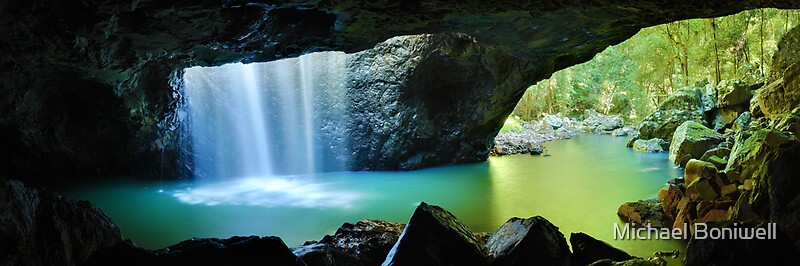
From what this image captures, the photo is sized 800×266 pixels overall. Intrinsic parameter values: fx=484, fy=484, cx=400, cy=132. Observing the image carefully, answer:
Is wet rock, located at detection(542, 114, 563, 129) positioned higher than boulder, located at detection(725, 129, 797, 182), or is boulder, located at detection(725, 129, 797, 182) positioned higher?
wet rock, located at detection(542, 114, 563, 129)

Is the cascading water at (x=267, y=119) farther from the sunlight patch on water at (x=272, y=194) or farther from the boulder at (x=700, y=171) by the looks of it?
the boulder at (x=700, y=171)

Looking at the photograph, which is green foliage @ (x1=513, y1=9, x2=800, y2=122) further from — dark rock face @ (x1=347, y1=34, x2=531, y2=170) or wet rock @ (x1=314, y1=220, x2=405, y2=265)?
wet rock @ (x1=314, y1=220, x2=405, y2=265)

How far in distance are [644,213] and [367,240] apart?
156 inches

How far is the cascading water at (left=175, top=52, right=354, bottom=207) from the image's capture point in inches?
503

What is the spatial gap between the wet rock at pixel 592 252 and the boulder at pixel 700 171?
2.63m

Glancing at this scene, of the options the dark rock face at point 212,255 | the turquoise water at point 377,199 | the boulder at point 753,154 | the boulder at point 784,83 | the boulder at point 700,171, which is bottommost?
the turquoise water at point 377,199

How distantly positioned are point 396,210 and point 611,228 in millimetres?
3248

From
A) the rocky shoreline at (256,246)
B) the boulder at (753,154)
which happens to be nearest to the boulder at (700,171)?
the boulder at (753,154)

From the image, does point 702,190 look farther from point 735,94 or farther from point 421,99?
point 735,94

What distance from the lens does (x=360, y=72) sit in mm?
12711

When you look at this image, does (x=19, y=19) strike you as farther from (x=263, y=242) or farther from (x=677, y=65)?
(x=677, y=65)

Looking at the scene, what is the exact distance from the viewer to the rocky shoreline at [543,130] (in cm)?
1681

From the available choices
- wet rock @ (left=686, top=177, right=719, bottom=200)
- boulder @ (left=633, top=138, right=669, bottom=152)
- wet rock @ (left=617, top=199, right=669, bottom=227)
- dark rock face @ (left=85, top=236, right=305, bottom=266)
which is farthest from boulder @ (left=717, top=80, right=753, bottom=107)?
dark rock face @ (left=85, top=236, right=305, bottom=266)

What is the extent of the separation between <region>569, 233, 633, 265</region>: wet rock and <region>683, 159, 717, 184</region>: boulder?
8.64ft
